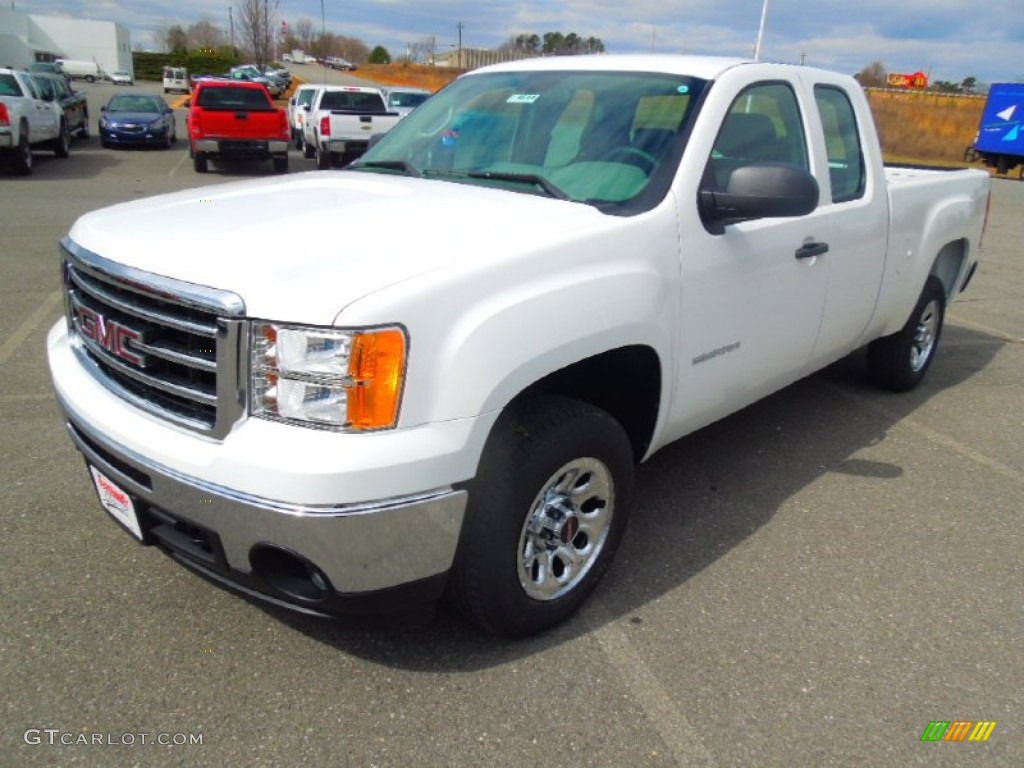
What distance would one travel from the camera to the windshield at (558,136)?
3016mm

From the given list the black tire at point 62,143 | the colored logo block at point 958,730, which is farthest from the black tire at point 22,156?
the colored logo block at point 958,730

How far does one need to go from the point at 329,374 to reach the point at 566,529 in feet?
3.58

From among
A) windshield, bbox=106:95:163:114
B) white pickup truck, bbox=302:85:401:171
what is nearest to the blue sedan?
windshield, bbox=106:95:163:114

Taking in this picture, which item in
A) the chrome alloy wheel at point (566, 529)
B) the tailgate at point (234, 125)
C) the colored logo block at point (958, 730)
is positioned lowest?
the colored logo block at point (958, 730)

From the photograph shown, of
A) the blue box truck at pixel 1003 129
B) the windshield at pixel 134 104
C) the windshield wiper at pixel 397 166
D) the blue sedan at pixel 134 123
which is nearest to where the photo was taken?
the windshield wiper at pixel 397 166

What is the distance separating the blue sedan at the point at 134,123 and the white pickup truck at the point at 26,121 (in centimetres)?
161

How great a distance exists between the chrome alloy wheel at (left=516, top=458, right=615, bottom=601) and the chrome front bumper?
0.41 m

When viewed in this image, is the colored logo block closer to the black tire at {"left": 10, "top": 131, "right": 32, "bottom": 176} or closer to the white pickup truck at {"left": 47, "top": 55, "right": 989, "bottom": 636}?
the white pickup truck at {"left": 47, "top": 55, "right": 989, "bottom": 636}

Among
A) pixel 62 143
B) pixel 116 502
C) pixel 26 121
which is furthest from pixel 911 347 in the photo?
pixel 62 143

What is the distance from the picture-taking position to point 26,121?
1449 centimetres

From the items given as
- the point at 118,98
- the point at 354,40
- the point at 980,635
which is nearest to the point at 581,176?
the point at 980,635

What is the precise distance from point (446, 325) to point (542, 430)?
1.76 feet

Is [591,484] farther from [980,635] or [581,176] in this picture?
[980,635]

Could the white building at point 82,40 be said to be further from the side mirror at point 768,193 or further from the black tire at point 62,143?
the side mirror at point 768,193
